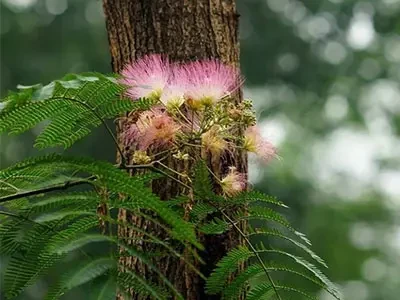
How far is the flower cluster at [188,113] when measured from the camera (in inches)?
65.2

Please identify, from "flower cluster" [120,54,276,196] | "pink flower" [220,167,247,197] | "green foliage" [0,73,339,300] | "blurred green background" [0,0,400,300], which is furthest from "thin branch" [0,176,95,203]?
"blurred green background" [0,0,400,300]

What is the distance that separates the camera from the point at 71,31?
14.0 meters

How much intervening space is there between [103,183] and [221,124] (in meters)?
0.27

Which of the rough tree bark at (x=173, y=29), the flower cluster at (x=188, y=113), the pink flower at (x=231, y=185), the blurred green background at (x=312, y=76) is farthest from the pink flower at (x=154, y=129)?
the blurred green background at (x=312, y=76)

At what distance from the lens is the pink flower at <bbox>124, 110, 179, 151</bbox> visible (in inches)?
65.9

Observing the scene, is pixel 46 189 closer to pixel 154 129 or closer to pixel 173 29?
pixel 154 129

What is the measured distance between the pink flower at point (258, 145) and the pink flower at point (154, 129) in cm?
12

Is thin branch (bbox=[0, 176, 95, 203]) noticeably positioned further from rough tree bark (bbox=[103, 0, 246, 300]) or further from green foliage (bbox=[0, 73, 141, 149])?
rough tree bark (bbox=[103, 0, 246, 300])

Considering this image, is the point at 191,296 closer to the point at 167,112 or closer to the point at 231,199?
the point at 231,199

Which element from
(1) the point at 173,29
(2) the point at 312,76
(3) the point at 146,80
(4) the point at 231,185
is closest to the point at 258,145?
(4) the point at 231,185

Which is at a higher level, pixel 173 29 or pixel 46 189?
pixel 173 29

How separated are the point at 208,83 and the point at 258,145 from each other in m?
0.14

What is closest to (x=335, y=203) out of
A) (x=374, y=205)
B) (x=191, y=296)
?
(x=374, y=205)

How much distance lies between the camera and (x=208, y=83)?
1.66 meters
